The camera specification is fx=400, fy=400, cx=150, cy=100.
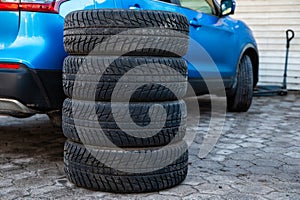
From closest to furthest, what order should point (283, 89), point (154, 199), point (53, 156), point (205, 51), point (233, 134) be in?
point (154, 199) < point (53, 156) < point (233, 134) < point (205, 51) < point (283, 89)

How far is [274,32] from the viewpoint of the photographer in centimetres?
785

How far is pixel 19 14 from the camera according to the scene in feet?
8.01

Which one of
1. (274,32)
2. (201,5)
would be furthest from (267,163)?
(274,32)

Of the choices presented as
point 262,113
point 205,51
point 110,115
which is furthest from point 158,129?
point 262,113

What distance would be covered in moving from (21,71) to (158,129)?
904 mm

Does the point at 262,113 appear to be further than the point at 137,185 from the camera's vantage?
Yes

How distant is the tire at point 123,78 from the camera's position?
6.96 feet

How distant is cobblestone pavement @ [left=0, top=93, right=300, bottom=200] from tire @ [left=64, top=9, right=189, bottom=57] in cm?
79

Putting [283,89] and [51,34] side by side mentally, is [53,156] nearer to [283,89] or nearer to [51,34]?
[51,34]

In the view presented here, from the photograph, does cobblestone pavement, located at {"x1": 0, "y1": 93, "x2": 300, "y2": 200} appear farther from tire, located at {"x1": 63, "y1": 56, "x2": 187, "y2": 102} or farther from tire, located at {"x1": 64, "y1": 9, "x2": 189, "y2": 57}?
tire, located at {"x1": 64, "y1": 9, "x2": 189, "y2": 57}

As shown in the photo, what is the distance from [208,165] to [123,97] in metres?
0.99

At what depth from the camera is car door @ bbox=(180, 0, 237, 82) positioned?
13.1ft

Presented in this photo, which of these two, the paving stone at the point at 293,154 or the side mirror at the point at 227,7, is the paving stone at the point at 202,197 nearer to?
the paving stone at the point at 293,154

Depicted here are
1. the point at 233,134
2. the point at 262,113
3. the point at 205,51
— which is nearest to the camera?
the point at 233,134
